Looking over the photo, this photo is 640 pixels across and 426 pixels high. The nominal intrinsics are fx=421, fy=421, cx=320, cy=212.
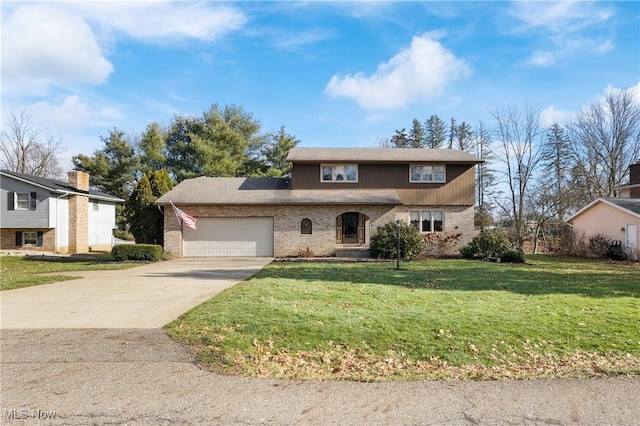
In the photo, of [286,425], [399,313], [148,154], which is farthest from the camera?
[148,154]

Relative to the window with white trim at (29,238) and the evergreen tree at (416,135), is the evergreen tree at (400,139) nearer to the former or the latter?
the evergreen tree at (416,135)

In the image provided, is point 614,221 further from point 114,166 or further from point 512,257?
point 114,166

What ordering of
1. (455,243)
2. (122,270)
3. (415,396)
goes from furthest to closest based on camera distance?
(455,243) < (122,270) < (415,396)

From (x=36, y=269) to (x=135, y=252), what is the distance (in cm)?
400

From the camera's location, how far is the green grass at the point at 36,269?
41.7 feet

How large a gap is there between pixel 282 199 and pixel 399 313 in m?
15.5

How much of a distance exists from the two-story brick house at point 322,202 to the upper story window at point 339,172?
2.2 inches

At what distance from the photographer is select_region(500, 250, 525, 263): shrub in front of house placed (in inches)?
743

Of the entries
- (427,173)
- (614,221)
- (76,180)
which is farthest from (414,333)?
(76,180)

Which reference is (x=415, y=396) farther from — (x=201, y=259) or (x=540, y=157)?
(x=540, y=157)

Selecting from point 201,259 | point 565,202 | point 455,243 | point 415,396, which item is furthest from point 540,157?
point 415,396

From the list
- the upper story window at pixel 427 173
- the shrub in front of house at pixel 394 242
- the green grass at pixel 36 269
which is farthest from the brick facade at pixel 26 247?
the upper story window at pixel 427 173

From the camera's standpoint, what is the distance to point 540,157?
116 ft

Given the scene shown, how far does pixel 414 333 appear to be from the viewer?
20.6ft
